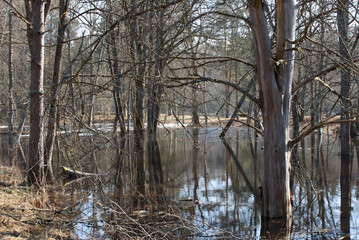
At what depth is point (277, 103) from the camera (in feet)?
23.1

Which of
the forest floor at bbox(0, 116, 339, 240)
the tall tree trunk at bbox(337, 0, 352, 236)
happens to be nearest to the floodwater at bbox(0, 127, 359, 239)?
the tall tree trunk at bbox(337, 0, 352, 236)

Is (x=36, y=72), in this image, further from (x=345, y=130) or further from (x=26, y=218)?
(x=345, y=130)

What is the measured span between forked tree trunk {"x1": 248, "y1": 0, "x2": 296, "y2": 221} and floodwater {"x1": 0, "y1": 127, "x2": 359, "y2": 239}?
486 mm

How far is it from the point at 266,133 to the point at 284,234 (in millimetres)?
1903

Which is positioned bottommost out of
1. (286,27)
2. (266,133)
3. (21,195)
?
(21,195)

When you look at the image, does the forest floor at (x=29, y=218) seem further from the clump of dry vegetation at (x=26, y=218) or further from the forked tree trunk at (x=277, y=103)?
the forked tree trunk at (x=277, y=103)

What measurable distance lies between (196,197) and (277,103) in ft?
13.0

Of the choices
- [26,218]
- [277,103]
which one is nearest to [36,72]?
[26,218]

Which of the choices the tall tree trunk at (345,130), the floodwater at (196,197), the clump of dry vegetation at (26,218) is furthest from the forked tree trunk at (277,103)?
the clump of dry vegetation at (26,218)

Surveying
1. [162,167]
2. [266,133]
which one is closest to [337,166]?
[162,167]

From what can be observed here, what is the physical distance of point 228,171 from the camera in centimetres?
1377

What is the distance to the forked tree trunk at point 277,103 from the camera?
23.2 feet

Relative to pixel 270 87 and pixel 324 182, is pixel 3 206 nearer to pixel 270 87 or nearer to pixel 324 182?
pixel 270 87

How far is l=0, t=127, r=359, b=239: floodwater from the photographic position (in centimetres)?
543
